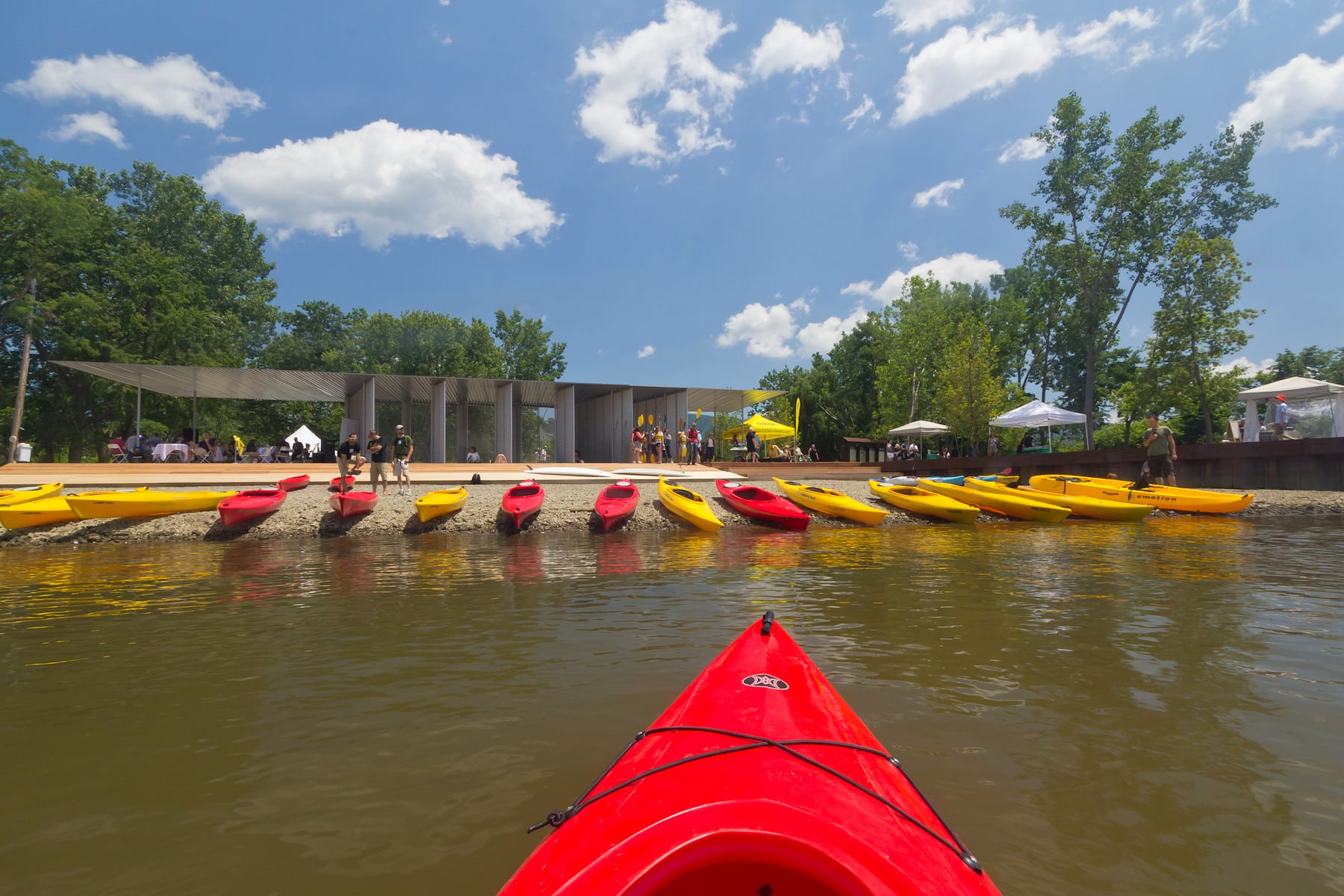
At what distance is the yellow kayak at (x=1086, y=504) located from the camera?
54.9ft

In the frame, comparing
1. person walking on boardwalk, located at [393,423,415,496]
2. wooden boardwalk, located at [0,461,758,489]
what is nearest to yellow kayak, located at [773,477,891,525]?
wooden boardwalk, located at [0,461,758,489]

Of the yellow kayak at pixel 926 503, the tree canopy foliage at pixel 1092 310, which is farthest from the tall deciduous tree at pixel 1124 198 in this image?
the yellow kayak at pixel 926 503

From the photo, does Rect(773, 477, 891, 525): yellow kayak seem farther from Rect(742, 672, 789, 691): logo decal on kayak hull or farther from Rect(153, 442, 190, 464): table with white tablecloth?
Rect(153, 442, 190, 464): table with white tablecloth

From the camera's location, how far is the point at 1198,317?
26484 millimetres

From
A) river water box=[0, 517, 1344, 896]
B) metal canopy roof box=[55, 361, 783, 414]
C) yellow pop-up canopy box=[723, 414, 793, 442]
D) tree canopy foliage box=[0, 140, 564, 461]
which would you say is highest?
tree canopy foliage box=[0, 140, 564, 461]

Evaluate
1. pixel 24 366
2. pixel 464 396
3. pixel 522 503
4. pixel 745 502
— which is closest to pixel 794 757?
pixel 522 503

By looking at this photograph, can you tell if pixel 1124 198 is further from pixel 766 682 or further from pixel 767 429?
pixel 766 682

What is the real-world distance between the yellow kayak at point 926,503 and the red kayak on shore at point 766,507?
353 centimetres

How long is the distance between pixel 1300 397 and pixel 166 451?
41.3 metres

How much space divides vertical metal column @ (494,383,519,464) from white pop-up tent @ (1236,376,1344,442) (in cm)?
2761

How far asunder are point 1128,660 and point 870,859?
16.4ft

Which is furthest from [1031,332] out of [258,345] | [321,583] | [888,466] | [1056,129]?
[258,345]

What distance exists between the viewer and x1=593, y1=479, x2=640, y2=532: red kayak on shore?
1569 cm

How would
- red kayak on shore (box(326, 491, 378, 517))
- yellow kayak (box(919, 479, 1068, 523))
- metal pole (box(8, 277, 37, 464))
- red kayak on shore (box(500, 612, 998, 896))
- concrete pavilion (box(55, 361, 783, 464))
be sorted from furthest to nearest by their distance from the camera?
metal pole (box(8, 277, 37, 464))
concrete pavilion (box(55, 361, 783, 464))
yellow kayak (box(919, 479, 1068, 523))
red kayak on shore (box(326, 491, 378, 517))
red kayak on shore (box(500, 612, 998, 896))
